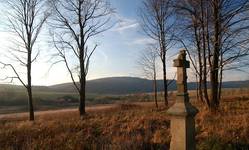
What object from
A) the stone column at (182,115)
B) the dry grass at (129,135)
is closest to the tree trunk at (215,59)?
the dry grass at (129,135)

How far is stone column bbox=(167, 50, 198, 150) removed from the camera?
650 cm

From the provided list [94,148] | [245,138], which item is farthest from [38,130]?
[245,138]

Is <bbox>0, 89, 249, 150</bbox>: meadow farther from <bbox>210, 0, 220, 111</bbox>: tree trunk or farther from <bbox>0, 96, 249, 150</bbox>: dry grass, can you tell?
<bbox>210, 0, 220, 111</bbox>: tree trunk

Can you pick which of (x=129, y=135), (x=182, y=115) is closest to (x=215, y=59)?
(x=129, y=135)

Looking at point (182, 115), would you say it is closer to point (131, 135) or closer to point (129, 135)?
point (131, 135)

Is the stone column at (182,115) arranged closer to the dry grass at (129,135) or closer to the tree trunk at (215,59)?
the dry grass at (129,135)

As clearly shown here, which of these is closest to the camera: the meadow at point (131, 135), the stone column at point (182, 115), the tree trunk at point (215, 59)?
the stone column at point (182, 115)

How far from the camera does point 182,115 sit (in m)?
6.45

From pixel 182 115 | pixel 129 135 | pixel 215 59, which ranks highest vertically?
pixel 215 59

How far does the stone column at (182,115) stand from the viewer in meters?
6.50

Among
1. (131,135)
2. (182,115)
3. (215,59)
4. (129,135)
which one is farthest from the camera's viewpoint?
(215,59)

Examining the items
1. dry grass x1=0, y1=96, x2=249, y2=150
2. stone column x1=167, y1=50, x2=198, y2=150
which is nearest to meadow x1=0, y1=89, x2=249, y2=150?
dry grass x1=0, y1=96, x2=249, y2=150

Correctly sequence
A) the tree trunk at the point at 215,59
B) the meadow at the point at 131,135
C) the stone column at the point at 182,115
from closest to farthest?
the stone column at the point at 182,115 < the meadow at the point at 131,135 < the tree trunk at the point at 215,59

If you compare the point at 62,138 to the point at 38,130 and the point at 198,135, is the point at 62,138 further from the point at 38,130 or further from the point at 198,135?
the point at 198,135
